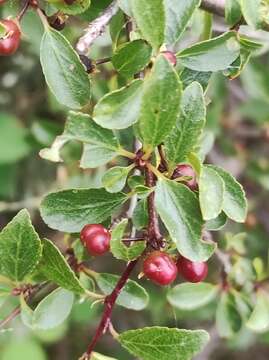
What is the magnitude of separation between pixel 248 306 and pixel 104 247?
0.50 meters

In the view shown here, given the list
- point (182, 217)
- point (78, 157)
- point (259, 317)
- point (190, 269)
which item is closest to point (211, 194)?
point (182, 217)

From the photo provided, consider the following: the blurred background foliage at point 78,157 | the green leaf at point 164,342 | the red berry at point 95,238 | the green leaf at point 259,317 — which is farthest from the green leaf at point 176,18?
the blurred background foliage at point 78,157

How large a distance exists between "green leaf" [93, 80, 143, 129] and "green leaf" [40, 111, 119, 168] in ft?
0.08

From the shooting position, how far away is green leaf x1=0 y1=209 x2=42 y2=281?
1.04 meters

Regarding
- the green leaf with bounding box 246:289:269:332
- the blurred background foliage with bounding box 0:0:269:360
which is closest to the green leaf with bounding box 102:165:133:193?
the green leaf with bounding box 246:289:269:332

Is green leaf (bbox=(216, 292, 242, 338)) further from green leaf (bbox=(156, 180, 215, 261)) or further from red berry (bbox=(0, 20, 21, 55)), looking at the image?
red berry (bbox=(0, 20, 21, 55))

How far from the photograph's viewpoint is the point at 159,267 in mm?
971

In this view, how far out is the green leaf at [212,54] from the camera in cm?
103

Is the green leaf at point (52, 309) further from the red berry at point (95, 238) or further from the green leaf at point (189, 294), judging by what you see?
the green leaf at point (189, 294)

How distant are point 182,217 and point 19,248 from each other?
24cm

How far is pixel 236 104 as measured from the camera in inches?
90.7

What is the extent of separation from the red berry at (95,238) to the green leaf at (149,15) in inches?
10.2

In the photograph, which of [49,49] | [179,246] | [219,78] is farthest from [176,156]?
[219,78]

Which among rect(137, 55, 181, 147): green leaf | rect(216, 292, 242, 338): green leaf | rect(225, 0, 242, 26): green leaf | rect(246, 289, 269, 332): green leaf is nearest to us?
rect(137, 55, 181, 147): green leaf
